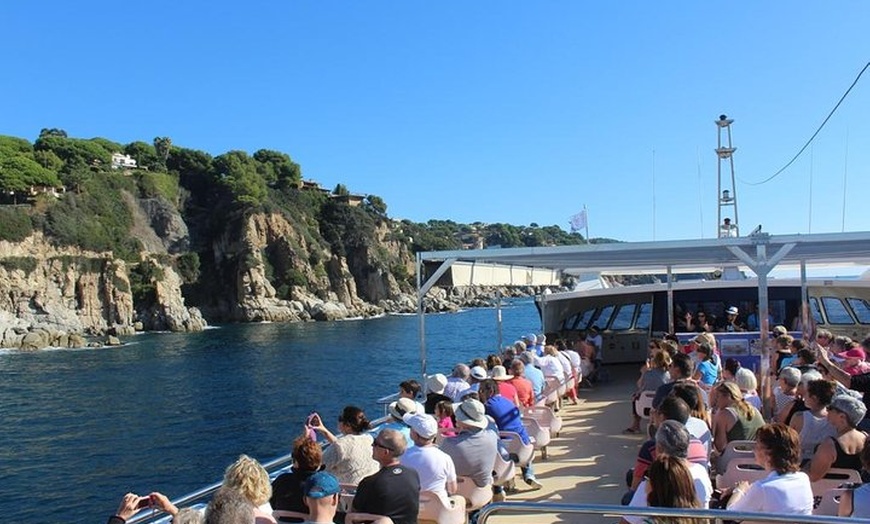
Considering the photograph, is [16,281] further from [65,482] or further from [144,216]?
[65,482]

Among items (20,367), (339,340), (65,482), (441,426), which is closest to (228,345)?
(339,340)

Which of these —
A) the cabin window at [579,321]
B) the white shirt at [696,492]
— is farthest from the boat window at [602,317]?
the white shirt at [696,492]

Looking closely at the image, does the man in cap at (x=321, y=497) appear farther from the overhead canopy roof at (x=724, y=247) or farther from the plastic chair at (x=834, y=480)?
the overhead canopy roof at (x=724, y=247)

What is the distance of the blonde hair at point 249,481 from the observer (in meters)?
3.39

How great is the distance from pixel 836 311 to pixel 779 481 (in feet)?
42.4

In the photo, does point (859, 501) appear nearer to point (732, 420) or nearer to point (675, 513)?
point (675, 513)

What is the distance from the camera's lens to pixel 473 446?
5297mm

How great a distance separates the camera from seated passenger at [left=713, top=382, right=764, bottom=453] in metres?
5.48

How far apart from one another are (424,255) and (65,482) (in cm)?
1331

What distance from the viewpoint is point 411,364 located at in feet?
143

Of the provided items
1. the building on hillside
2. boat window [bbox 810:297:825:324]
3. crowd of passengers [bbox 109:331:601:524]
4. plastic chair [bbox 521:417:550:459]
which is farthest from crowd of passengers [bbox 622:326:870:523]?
the building on hillside

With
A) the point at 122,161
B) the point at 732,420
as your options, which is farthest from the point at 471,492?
the point at 122,161

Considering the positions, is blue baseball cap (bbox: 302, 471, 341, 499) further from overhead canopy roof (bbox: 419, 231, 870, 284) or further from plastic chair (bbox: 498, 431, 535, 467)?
overhead canopy roof (bbox: 419, 231, 870, 284)

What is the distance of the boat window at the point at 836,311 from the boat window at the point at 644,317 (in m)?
3.53
